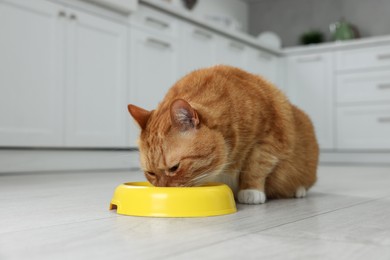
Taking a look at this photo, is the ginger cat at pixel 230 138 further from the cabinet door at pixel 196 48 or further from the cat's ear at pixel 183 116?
the cabinet door at pixel 196 48

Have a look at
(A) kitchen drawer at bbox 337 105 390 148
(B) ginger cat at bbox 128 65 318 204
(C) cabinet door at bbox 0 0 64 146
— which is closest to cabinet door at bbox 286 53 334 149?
(A) kitchen drawer at bbox 337 105 390 148

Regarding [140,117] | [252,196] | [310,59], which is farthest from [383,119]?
[140,117]

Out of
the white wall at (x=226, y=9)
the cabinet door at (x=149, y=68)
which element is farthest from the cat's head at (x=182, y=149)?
the white wall at (x=226, y=9)

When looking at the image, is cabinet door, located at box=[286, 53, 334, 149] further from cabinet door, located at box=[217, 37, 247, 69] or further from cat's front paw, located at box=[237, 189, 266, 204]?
cat's front paw, located at box=[237, 189, 266, 204]

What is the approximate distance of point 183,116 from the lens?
1138 millimetres

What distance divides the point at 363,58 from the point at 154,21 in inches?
84.6

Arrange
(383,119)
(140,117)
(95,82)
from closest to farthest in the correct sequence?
(140,117)
(95,82)
(383,119)

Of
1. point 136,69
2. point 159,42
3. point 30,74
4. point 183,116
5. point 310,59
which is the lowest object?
point 183,116

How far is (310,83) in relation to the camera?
474 cm

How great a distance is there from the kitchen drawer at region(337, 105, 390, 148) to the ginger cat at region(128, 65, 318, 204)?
9.49ft

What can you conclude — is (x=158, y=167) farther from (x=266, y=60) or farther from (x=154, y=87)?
(x=266, y=60)

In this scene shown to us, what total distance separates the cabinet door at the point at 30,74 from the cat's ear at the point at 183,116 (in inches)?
61.9

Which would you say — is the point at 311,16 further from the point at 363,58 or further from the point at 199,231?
the point at 199,231

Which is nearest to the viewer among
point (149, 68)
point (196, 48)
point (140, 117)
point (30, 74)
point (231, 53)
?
point (140, 117)
